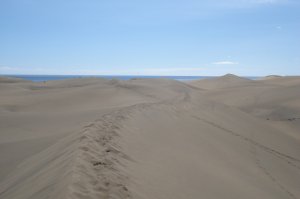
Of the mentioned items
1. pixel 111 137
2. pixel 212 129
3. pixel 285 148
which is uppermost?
pixel 111 137

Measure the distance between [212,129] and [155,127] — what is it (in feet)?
10.2

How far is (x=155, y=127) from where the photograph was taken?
9.08 metres

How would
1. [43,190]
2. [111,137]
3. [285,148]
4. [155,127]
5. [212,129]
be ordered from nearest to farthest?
[43,190], [111,137], [155,127], [212,129], [285,148]

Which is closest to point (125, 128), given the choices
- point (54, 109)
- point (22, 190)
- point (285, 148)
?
point (22, 190)

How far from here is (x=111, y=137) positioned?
6.42 m

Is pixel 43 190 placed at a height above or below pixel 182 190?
above

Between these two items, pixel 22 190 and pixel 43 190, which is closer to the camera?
pixel 43 190

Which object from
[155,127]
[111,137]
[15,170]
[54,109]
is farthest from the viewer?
[54,109]

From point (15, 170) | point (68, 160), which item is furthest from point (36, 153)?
point (68, 160)

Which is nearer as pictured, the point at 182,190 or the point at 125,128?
the point at 182,190

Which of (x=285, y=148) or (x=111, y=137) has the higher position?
(x=111, y=137)

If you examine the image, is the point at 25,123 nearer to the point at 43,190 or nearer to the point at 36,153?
the point at 36,153

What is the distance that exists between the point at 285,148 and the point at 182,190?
8.84 metres

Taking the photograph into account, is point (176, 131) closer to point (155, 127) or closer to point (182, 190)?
point (155, 127)
